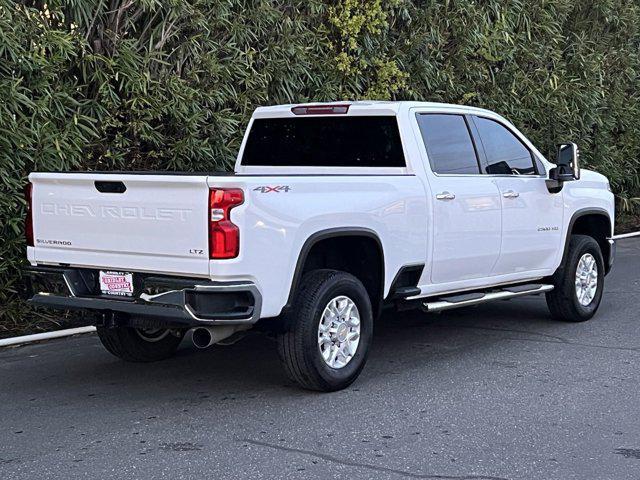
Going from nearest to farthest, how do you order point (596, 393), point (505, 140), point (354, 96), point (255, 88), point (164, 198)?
point (164, 198)
point (596, 393)
point (505, 140)
point (255, 88)
point (354, 96)

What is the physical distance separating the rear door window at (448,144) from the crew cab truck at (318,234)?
0.05 feet

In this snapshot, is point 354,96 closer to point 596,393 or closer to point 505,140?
point 505,140

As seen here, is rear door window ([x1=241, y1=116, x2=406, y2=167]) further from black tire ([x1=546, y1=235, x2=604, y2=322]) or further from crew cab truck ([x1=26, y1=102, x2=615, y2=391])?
black tire ([x1=546, y1=235, x2=604, y2=322])

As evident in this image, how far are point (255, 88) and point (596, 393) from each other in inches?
203

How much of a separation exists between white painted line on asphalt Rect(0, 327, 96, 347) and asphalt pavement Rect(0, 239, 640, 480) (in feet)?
0.32

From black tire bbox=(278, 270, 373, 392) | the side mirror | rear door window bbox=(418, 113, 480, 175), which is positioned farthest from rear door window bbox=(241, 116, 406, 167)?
the side mirror

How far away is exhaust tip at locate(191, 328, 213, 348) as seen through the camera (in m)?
5.96

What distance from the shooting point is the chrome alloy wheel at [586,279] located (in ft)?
28.9

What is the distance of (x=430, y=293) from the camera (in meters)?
7.25

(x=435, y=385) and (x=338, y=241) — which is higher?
(x=338, y=241)

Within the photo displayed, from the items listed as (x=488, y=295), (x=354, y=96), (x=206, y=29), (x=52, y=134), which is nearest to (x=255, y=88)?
(x=206, y=29)

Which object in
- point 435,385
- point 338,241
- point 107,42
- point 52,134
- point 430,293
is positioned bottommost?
point 435,385

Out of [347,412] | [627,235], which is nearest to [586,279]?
[347,412]

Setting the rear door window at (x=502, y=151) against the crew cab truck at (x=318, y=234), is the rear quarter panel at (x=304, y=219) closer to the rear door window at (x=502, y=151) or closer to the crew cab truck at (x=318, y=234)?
the crew cab truck at (x=318, y=234)
